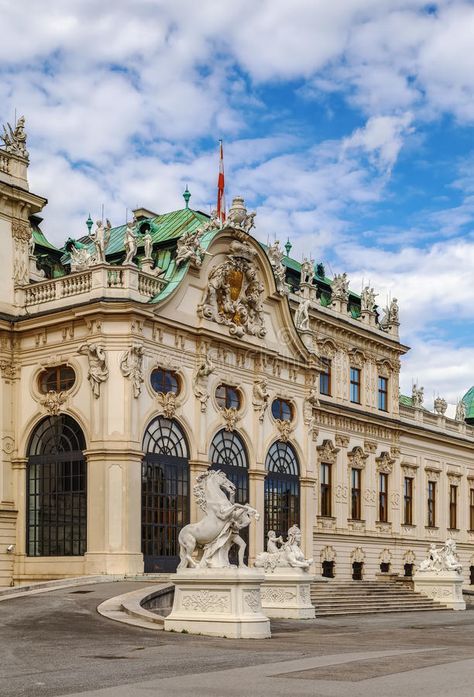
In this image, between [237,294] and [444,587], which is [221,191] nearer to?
[237,294]

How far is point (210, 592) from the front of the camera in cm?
2286

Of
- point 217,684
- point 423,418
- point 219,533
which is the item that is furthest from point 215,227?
point 217,684

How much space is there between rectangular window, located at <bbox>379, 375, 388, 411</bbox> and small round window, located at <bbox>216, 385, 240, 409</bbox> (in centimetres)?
1841

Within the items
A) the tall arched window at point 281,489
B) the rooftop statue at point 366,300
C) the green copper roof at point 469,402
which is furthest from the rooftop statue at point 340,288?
the green copper roof at point 469,402

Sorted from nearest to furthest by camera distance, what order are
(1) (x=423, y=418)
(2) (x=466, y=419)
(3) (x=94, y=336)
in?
(3) (x=94, y=336) → (1) (x=423, y=418) → (2) (x=466, y=419)

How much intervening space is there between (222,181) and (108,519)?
62.7 ft

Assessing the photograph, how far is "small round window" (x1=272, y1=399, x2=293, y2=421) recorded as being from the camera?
44781 mm

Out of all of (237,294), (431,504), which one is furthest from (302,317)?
(431,504)

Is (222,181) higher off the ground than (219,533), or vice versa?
(222,181)

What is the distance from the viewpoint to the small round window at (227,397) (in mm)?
41562

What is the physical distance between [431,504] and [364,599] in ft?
89.6

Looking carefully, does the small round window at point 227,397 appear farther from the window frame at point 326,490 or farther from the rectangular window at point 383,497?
the rectangular window at point 383,497

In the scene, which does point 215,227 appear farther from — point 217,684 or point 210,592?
point 217,684

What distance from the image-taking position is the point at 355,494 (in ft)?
185
